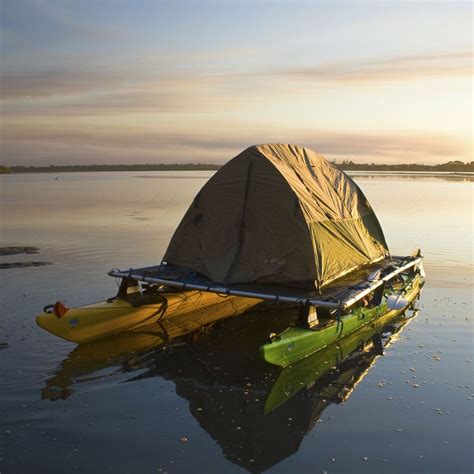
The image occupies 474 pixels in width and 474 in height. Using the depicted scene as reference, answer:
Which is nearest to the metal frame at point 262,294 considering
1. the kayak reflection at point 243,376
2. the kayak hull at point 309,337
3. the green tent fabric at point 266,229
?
the kayak hull at point 309,337

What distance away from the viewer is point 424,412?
870 cm

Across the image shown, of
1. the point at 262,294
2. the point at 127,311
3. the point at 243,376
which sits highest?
the point at 262,294

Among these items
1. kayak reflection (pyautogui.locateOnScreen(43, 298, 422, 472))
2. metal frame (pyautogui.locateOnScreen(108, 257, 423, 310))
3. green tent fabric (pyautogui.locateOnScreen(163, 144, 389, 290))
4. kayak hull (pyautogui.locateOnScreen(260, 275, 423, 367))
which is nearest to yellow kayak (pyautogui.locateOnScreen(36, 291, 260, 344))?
kayak reflection (pyautogui.locateOnScreen(43, 298, 422, 472))

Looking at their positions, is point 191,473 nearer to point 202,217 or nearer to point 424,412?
point 424,412

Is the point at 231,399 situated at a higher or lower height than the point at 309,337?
lower

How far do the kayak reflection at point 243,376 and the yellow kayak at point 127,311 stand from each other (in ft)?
0.98

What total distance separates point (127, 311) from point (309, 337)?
3.90 m

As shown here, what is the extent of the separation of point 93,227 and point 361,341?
1895cm

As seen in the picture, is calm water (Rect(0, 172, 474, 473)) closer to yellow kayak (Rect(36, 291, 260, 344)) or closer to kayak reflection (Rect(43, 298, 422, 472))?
kayak reflection (Rect(43, 298, 422, 472))

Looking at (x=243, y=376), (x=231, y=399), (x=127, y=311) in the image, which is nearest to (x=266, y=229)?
(x=127, y=311)

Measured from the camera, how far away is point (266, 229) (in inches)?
505

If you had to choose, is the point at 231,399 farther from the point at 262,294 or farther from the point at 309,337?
the point at 262,294

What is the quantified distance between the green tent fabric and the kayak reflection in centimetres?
148

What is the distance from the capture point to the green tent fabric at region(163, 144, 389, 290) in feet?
40.8
